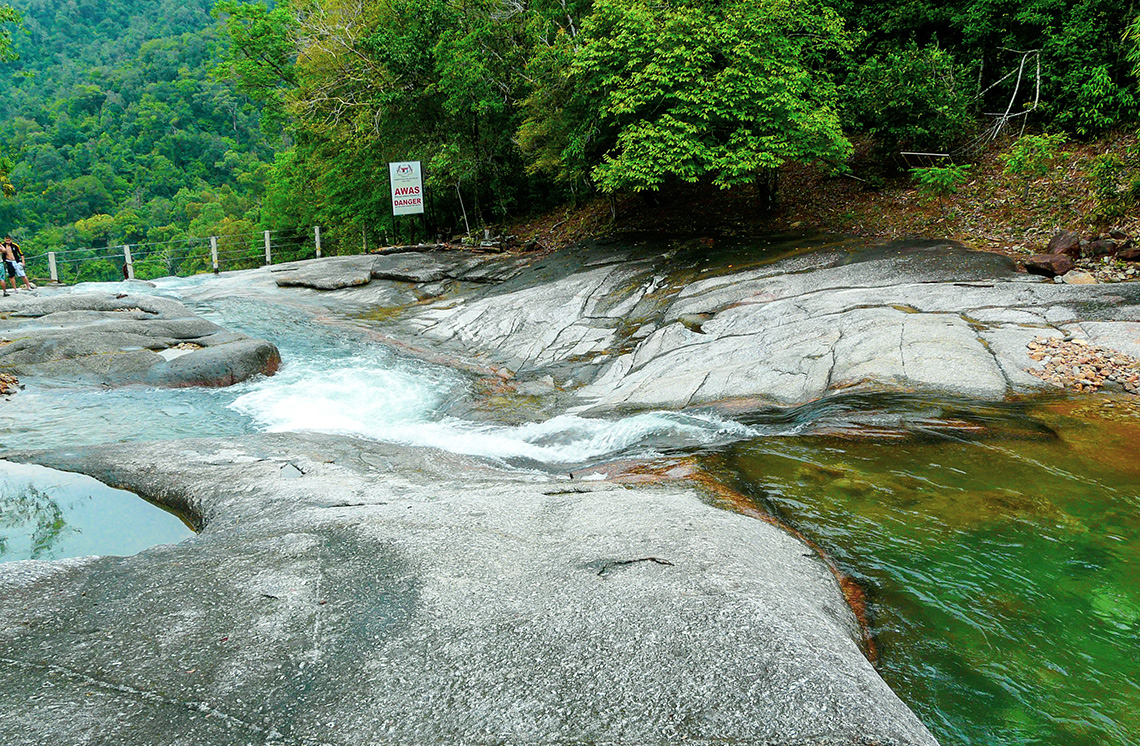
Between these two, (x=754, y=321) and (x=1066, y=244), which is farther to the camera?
(x=1066, y=244)

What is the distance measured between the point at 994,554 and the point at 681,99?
38.3 feet

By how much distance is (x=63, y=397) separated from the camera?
10.1 meters

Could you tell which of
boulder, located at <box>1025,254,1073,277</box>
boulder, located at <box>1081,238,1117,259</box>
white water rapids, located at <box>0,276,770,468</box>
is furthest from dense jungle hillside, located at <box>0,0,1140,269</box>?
white water rapids, located at <box>0,276,770,468</box>

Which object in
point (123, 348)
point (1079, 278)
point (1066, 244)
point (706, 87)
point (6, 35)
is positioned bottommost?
point (123, 348)

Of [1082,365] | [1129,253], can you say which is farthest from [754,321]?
[1129,253]

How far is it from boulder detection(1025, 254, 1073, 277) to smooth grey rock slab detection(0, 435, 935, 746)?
8922 millimetres

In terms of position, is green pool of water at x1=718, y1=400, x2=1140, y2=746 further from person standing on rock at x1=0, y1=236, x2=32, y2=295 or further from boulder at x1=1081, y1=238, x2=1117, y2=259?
person standing on rock at x1=0, y1=236, x2=32, y2=295

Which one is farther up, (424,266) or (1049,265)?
(1049,265)

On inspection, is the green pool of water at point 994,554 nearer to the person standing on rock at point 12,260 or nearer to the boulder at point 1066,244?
the boulder at point 1066,244

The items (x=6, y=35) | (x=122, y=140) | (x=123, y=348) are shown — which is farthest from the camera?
(x=122, y=140)

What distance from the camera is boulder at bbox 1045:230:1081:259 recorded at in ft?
36.3

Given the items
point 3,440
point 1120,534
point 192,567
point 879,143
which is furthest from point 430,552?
point 879,143

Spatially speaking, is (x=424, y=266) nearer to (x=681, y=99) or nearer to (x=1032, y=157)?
(x=681, y=99)

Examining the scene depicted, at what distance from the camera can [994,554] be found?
4.70 meters
